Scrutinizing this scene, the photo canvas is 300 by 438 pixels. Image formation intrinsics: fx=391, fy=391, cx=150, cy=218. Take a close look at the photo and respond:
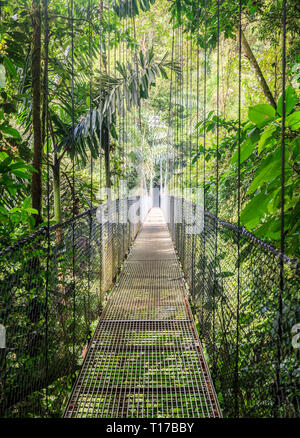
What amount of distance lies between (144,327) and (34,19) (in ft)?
6.28

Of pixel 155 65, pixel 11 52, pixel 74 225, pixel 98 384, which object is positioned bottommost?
pixel 98 384

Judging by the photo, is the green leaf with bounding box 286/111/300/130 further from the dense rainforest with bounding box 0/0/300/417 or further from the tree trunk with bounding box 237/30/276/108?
the tree trunk with bounding box 237/30/276/108

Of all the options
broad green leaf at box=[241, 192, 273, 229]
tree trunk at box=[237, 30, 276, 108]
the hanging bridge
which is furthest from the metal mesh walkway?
tree trunk at box=[237, 30, 276, 108]

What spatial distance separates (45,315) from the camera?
4.71 feet

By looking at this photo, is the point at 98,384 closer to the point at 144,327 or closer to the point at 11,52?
the point at 144,327

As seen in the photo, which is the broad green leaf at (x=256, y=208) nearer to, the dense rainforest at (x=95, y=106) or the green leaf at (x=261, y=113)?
the dense rainforest at (x=95, y=106)

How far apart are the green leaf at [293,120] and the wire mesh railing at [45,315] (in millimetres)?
819

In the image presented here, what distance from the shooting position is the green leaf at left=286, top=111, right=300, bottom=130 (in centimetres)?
101

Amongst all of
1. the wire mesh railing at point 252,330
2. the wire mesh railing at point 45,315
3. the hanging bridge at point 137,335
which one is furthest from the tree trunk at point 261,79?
the wire mesh railing at point 45,315

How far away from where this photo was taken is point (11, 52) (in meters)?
1.98

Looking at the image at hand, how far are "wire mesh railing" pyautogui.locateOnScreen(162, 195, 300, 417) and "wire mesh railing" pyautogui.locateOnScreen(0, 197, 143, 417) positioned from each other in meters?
0.69

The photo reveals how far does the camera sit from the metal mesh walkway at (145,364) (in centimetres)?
171

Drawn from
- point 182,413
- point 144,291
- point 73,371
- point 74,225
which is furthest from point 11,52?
point 144,291

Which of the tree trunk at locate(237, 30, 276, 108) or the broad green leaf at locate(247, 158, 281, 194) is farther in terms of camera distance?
the tree trunk at locate(237, 30, 276, 108)
